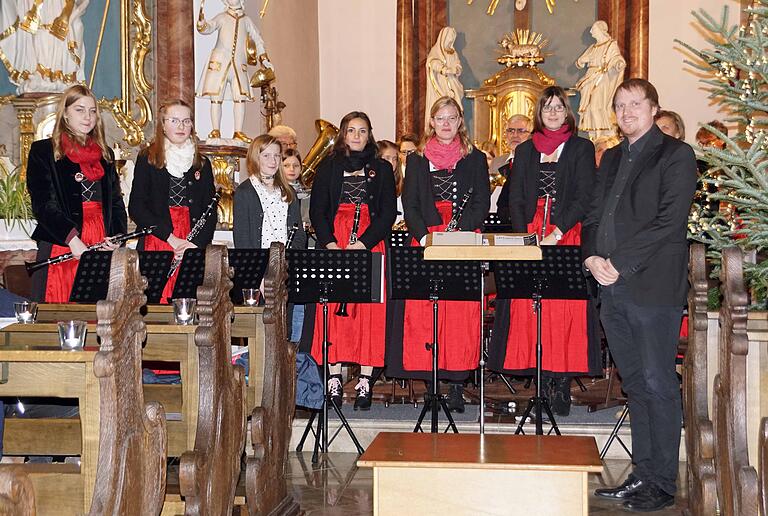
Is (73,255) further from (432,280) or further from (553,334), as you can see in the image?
(553,334)

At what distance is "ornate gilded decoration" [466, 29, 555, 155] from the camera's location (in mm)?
15281

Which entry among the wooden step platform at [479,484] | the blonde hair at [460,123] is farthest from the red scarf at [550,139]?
the wooden step platform at [479,484]

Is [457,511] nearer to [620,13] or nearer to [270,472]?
[270,472]

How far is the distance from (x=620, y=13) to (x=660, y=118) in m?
9.13

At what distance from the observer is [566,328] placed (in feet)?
21.5

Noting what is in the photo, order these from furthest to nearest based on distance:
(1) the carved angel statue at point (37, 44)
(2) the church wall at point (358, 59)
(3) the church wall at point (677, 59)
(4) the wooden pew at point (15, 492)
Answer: (2) the church wall at point (358, 59)
(3) the church wall at point (677, 59)
(1) the carved angel statue at point (37, 44)
(4) the wooden pew at point (15, 492)

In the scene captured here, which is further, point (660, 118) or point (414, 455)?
point (660, 118)

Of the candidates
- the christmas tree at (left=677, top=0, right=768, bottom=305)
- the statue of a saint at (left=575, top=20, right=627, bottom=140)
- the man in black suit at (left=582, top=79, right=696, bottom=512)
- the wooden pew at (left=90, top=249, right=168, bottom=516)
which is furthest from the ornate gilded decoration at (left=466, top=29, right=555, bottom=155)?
the wooden pew at (left=90, top=249, right=168, bottom=516)

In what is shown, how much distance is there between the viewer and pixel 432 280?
5953 millimetres

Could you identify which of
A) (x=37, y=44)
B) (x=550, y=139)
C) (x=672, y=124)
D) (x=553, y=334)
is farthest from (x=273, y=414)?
(x=37, y=44)

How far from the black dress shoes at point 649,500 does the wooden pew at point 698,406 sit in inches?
6.4

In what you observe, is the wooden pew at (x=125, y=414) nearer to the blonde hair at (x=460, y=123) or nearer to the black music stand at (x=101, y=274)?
the black music stand at (x=101, y=274)

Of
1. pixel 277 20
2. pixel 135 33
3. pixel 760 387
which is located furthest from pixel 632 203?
pixel 277 20

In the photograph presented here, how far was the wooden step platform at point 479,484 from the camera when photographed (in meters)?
3.81
